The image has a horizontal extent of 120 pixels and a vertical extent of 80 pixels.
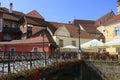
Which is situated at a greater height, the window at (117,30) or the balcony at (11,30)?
the balcony at (11,30)

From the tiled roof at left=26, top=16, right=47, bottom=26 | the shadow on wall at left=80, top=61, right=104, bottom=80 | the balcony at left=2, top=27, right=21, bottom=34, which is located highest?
the tiled roof at left=26, top=16, right=47, bottom=26

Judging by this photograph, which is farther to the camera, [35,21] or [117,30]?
[35,21]

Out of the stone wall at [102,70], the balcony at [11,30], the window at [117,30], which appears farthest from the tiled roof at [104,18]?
the stone wall at [102,70]

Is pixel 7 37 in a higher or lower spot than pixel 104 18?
lower

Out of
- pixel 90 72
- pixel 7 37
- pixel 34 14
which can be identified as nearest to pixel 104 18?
pixel 34 14

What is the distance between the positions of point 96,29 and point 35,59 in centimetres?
4589

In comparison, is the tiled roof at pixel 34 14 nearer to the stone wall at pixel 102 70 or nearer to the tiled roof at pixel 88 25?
the tiled roof at pixel 88 25

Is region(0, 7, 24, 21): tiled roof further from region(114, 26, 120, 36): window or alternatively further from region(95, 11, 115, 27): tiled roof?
region(114, 26, 120, 36): window

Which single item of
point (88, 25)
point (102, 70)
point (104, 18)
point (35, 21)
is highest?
point (104, 18)

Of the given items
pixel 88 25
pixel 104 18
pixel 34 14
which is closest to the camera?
pixel 34 14

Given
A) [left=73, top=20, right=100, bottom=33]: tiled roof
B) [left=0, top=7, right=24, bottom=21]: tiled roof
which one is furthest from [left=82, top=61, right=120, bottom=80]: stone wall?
[left=73, top=20, right=100, bottom=33]: tiled roof

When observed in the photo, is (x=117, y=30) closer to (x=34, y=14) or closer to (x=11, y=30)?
(x=11, y=30)

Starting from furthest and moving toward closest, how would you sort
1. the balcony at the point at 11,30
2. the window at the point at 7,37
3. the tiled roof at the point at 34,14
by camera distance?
the tiled roof at the point at 34,14 < the balcony at the point at 11,30 < the window at the point at 7,37

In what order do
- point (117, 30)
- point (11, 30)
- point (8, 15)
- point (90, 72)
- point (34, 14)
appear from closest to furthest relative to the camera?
point (90, 72) → point (117, 30) → point (11, 30) → point (8, 15) → point (34, 14)
